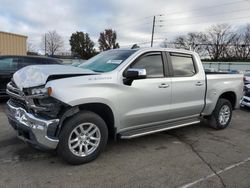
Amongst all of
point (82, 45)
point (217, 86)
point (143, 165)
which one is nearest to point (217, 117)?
point (217, 86)

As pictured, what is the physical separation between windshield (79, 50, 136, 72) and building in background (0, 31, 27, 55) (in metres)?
15.6

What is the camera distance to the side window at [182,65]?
17.4 ft

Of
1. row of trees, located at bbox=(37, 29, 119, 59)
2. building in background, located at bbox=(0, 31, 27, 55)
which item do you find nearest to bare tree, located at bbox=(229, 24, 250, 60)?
row of trees, located at bbox=(37, 29, 119, 59)

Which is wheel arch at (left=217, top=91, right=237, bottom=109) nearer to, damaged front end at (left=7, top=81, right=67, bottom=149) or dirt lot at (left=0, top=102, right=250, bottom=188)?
dirt lot at (left=0, top=102, right=250, bottom=188)

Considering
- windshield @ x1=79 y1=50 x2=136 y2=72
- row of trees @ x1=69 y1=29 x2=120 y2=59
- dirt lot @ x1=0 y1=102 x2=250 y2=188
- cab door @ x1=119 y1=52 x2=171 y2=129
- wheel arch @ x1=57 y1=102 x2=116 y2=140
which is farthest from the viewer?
row of trees @ x1=69 y1=29 x2=120 y2=59

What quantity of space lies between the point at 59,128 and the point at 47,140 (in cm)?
23

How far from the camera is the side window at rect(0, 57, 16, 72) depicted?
8852mm

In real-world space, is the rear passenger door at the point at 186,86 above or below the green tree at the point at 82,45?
below

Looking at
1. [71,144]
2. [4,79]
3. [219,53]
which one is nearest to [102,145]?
[71,144]

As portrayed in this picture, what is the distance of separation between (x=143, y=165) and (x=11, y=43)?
1792cm

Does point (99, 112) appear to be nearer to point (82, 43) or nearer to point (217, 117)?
point (217, 117)

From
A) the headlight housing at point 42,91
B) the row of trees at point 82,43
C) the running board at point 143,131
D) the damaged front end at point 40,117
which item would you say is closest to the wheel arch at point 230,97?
the running board at point 143,131

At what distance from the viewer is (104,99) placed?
13.4 feet

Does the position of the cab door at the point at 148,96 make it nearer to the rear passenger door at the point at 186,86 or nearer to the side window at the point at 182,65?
the rear passenger door at the point at 186,86
